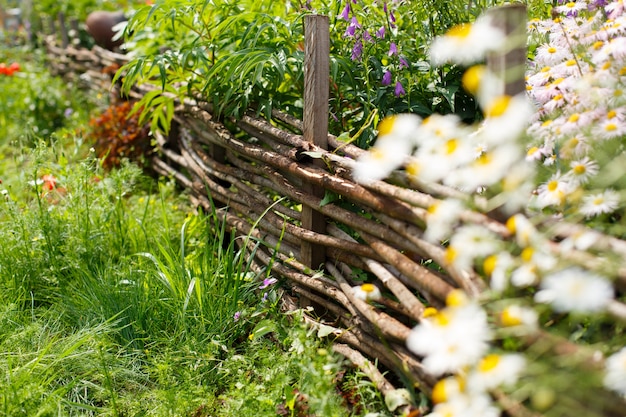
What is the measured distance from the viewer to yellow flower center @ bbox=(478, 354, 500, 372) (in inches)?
50.3

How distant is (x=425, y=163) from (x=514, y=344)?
446 millimetres

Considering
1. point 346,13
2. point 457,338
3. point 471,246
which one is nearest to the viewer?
point 457,338

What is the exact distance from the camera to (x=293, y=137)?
252cm

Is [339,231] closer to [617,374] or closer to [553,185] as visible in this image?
[553,185]

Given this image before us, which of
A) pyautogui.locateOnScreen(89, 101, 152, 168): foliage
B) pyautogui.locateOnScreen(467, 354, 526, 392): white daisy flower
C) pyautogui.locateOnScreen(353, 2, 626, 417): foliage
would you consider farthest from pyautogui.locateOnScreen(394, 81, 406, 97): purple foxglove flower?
pyautogui.locateOnScreen(89, 101, 152, 168): foliage

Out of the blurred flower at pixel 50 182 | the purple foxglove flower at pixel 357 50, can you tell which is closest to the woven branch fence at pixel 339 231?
the purple foxglove flower at pixel 357 50

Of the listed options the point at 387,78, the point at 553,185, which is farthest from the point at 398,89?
the point at 553,185

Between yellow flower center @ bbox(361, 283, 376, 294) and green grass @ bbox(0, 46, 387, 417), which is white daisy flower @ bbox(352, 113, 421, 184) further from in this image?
green grass @ bbox(0, 46, 387, 417)

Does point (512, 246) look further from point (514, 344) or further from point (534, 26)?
point (534, 26)

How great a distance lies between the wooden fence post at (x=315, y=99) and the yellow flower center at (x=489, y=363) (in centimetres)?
→ 119

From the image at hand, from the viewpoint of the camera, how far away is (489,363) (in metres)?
1.29

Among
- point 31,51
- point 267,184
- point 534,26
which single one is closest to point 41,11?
point 31,51

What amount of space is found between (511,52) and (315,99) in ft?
3.10

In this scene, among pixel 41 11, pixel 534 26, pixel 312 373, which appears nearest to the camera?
pixel 312 373
